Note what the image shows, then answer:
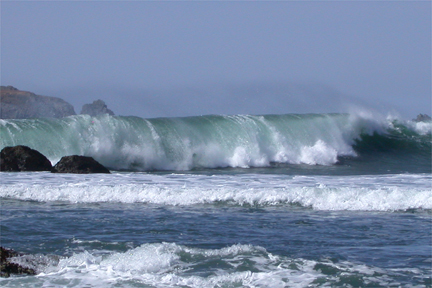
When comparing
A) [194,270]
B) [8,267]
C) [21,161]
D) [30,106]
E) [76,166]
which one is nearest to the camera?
[8,267]

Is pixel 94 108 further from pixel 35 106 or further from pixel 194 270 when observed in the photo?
pixel 194 270

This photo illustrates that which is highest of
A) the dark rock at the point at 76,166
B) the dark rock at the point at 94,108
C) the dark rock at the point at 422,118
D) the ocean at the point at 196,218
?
the dark rock at the point at 94,108

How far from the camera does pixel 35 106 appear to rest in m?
46.7

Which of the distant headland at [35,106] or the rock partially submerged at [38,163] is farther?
the distant headland at [35,106]

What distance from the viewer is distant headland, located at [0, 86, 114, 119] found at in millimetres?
43406

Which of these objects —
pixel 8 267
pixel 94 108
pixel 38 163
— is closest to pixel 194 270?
pixel 8 267

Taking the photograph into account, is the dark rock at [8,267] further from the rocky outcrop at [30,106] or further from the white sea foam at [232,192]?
the rocky outcrop at [30,106]

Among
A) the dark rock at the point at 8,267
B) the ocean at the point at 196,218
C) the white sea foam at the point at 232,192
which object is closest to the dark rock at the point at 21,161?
the ocean at the point at 196,218

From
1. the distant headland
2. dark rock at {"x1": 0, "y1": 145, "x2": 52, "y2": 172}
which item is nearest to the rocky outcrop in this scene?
the distant headland

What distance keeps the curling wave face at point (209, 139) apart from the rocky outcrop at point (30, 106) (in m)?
21.7

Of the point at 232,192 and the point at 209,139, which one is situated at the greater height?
the point at 209,139

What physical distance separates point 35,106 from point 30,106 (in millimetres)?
1252

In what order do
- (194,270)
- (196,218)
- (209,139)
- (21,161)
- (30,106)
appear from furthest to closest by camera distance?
1. (30,106)
2. (209,139)
3. (21,161)
4. (196,218)
5. (194,270)

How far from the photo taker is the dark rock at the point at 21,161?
55.0 feet
